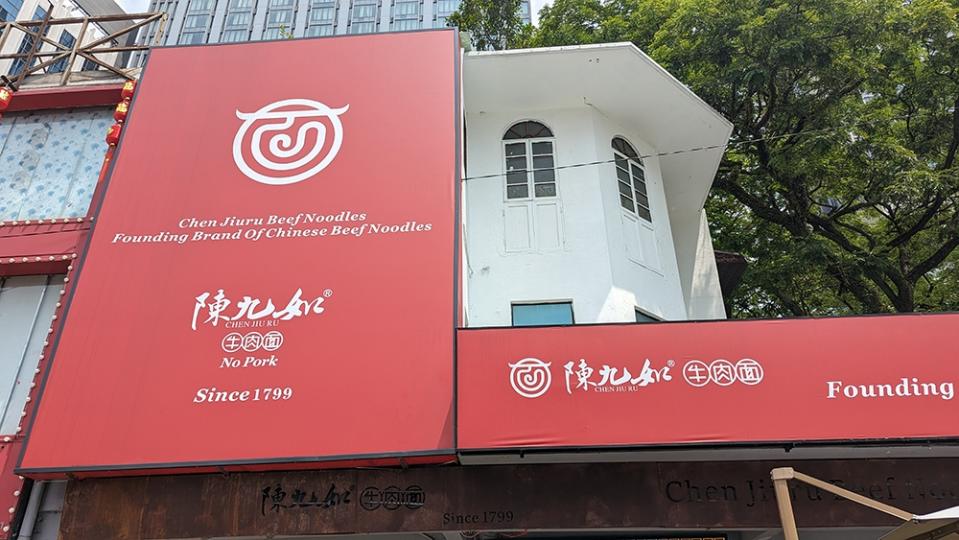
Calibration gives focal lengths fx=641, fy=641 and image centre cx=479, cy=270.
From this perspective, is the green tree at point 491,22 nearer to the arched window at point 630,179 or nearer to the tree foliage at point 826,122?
the tree foliage at point 826,122

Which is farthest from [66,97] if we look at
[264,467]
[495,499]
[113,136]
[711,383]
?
[711,383]

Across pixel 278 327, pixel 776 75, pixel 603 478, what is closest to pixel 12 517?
pixel 278 327

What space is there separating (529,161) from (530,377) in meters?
4.75

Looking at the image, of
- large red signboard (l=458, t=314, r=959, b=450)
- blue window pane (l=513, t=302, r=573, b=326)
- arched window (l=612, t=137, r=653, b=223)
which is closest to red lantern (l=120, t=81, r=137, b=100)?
blue window pane (l=513, t=302, r=573, b=326)

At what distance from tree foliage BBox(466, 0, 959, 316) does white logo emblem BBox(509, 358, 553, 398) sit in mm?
8273

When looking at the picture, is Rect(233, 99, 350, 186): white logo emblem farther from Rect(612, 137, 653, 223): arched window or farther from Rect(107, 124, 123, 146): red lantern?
Rect(612, 137, 653, 223): arched window

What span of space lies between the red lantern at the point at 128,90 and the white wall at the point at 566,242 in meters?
5.34

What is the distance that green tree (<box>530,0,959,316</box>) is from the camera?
1185 centimetres

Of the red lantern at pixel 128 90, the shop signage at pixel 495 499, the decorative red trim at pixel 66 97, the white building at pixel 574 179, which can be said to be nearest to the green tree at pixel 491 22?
the white building at pixel 574 179

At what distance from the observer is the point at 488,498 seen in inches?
276

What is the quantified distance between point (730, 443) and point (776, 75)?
8931 millimetres

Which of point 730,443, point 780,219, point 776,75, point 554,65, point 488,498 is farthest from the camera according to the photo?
point 780,219

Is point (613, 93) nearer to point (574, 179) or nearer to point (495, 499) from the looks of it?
point (574, 179)

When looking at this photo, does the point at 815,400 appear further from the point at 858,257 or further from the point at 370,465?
the point at 858,257
